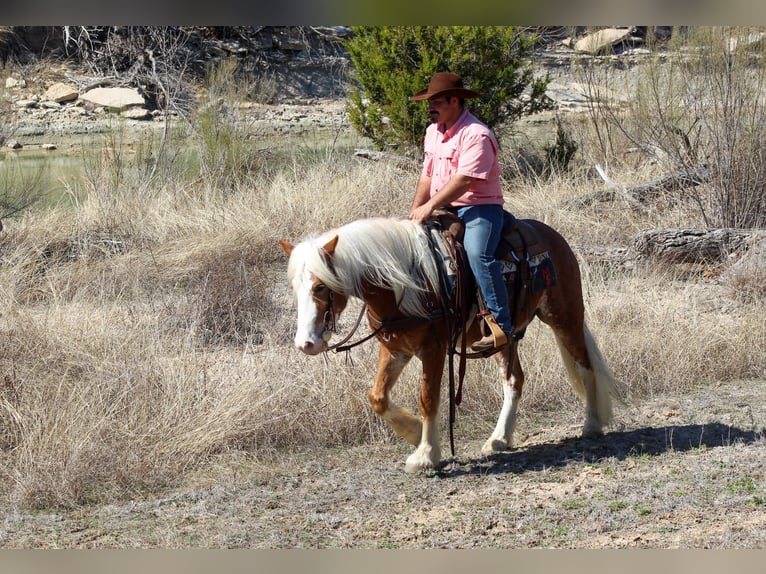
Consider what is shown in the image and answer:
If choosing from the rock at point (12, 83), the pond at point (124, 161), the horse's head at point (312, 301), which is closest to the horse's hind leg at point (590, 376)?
the horse's head at point (312, 301)

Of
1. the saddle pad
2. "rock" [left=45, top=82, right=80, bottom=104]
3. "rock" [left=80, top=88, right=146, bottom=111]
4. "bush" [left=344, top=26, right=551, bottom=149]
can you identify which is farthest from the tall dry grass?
"rock" [left=45, top=82, right=80, bottom=104]

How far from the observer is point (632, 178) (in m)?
13.1

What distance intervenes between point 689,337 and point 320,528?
4.07 metres

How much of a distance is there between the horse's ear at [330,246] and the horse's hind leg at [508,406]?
162 cm

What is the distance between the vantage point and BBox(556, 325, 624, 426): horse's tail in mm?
6324

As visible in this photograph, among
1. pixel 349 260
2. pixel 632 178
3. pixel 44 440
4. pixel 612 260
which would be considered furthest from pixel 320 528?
pixel 632 178

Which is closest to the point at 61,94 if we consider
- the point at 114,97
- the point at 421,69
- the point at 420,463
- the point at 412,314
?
the point at 114,97

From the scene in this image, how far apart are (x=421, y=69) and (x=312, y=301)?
9264 mm

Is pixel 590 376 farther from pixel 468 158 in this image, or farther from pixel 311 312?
pixel 311 312

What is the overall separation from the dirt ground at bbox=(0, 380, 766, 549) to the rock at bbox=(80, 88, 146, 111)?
18.9 meters

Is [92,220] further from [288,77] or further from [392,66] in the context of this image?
[288,77]

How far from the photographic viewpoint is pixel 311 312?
5.11 meters

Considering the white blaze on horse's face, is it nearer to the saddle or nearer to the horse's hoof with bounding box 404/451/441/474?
the saddle

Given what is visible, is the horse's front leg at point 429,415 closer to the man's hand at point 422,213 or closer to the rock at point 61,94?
the man's hand at point 422,213
